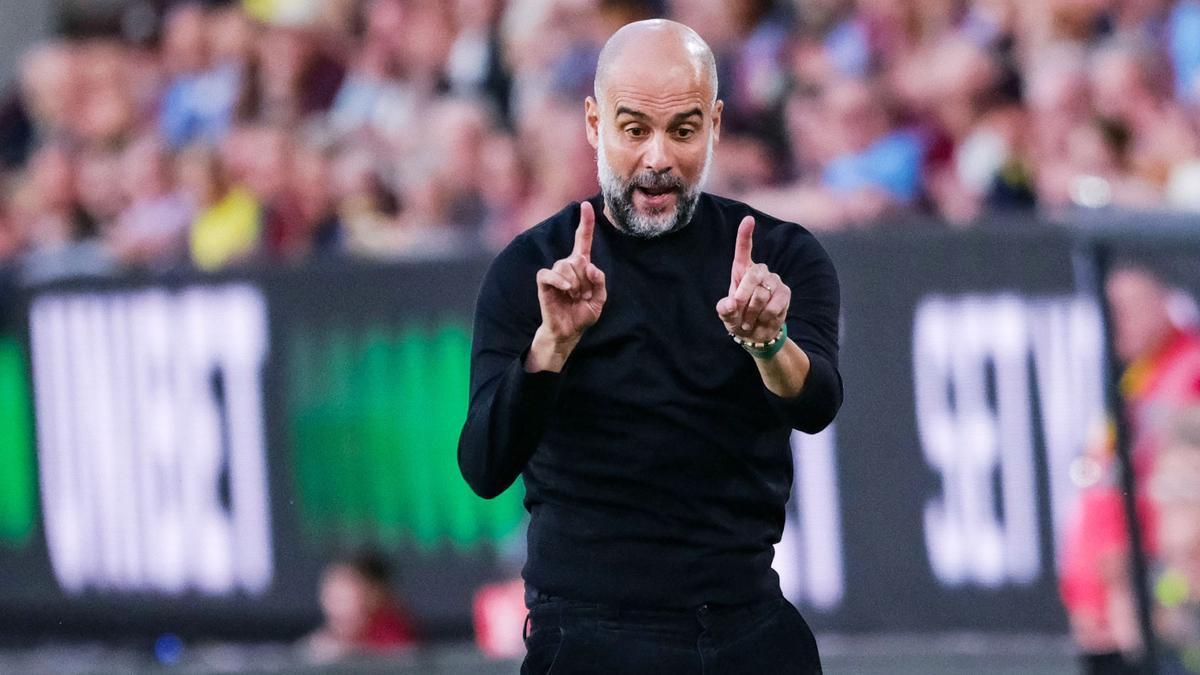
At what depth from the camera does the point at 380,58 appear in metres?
10.9

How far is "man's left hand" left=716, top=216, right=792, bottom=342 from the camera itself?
10.7 ft

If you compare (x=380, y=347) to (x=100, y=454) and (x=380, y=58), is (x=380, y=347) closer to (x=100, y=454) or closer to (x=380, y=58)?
(x=100, y=454)

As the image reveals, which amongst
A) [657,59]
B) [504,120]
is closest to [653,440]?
[657,59]

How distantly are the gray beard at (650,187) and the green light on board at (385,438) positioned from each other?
4.41 metres

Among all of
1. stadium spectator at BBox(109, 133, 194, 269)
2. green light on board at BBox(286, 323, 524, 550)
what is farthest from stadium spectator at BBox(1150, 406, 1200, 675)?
stadium spectator at BBox(109, 133, 194, 269)

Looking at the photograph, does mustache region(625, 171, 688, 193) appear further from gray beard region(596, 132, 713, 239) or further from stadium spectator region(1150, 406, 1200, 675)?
stadium spectator region(1150, 406, 1200, 675)

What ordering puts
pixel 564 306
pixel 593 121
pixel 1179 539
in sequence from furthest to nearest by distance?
pixel 1179 539
pixel 593 121
pixel 564 306

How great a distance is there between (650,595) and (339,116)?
750 centimetres

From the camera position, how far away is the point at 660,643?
11.4 ft

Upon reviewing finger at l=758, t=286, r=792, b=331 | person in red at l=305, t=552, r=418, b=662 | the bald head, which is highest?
the bald head

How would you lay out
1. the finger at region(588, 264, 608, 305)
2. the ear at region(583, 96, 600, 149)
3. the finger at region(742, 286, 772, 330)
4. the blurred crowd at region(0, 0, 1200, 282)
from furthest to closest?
the blurred crowd at region(0, 0, 1200, 282) → the ear at region(583, 96, 600, 149) → the finger at region(588, 264, 608, 305) → the finger at region(742, 286, 772, 330)

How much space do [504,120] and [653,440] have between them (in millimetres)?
6575

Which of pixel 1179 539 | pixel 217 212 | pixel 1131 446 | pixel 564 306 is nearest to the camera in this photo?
pixel 564 306

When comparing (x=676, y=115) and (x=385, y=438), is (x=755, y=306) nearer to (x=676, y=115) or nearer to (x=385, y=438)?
(x=676, y=115)
